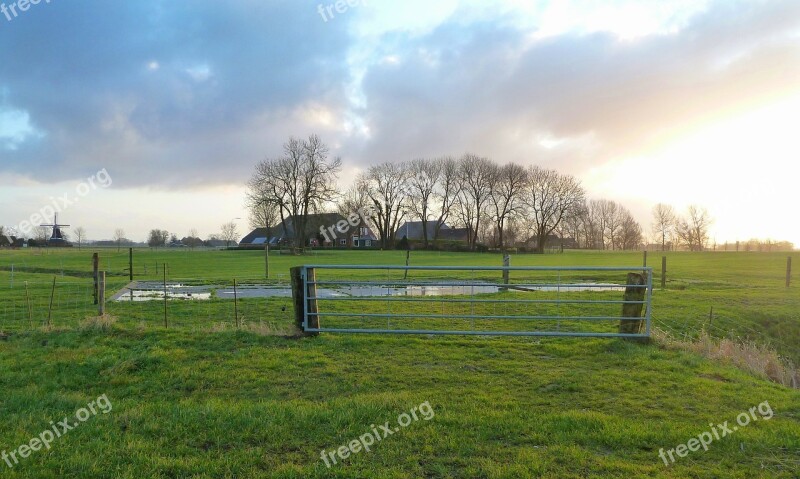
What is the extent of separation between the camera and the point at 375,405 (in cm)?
446

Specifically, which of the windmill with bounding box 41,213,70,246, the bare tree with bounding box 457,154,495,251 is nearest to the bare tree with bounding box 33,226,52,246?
the windmill with bounding box 41,213,70,246

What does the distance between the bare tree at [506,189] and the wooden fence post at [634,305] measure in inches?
2564

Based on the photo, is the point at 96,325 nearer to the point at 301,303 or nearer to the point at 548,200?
the point at 301,303

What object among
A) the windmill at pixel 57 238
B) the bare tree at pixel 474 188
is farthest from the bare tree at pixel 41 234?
the bare tree at pixel 474 188

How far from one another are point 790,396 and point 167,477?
245 inches

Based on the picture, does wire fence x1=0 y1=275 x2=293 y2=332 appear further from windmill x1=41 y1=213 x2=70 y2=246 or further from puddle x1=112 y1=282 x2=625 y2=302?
windmill x1=41 y1=213 x2=70 y2=246

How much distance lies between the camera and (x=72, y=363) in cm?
575

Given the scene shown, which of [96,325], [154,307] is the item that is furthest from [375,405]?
[154,307]

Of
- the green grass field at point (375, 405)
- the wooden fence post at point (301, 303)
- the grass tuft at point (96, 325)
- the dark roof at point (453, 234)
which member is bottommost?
the green grass field at point (375, 405)

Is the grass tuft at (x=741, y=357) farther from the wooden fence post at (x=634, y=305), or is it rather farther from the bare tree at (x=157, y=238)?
the bare tree at (x=157, y=238)

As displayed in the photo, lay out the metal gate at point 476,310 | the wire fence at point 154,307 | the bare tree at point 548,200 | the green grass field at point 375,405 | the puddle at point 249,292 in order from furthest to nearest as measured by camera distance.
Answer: the bare tree at point 548,200 → the puddle at point 249,292 → the wire fence at point 154,307 → the metal gate at point 476,310 → the green grass field at point 375,405

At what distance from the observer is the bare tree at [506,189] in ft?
236

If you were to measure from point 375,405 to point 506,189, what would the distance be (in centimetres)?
7085

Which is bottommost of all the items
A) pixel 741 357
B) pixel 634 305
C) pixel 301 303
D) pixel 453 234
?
pixel 741 357
